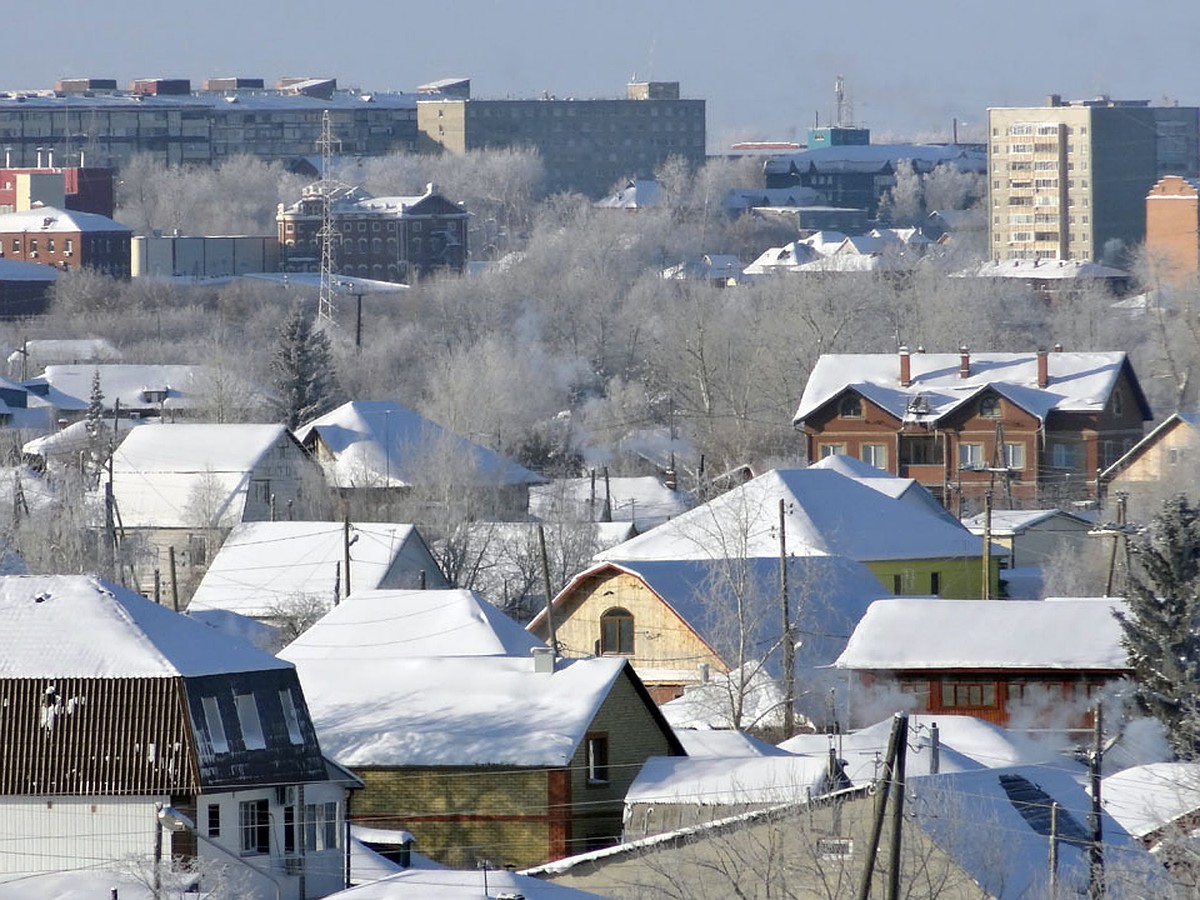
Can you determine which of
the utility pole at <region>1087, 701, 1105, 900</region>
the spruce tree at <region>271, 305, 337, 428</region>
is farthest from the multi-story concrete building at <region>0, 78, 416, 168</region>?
the utility pole at <region>1087, 701, 1105, 900</region>

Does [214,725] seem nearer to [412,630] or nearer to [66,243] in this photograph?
[412,630]

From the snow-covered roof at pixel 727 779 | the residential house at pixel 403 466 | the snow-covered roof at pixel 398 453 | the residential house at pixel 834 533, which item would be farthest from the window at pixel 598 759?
the snow-covered roof at pixel 398 453

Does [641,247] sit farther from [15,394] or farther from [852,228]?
[15,394]

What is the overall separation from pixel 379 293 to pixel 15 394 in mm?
33248

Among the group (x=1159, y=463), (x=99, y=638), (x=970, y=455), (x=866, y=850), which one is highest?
(x=99, y=638)

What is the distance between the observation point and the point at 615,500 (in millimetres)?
53125

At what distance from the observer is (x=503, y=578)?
42.0 meters

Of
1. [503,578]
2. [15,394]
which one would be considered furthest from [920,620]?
[15,394]

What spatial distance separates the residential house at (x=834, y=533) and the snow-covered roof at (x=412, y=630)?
5841mm

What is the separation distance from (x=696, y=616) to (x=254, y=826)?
11940 mm

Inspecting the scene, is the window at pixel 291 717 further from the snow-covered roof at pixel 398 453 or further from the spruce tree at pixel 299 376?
the spruce tree at pixel 299 376

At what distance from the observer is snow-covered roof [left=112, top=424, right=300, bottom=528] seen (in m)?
46.6

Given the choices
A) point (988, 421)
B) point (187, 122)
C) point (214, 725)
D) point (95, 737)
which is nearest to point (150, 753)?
point (95, 737)

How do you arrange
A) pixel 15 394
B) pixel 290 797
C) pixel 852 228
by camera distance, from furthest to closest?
pixel 852 228 < pixel 15 394 < pixel 290 797
